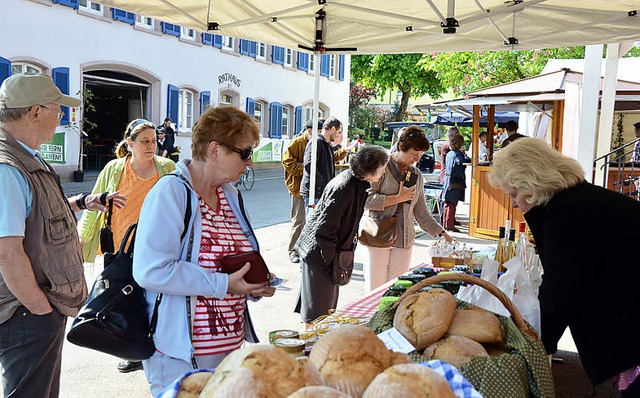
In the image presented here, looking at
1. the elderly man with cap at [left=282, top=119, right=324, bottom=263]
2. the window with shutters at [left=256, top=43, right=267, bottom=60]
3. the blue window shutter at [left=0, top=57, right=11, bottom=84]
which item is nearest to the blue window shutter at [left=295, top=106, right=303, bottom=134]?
the window with shutters at [left=256, top=43, right=267, bottom=60]

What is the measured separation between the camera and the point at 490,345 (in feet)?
6.37

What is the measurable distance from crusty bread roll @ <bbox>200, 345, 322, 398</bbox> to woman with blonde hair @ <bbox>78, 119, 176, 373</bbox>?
3.27 meters

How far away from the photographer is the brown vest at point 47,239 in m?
2.48

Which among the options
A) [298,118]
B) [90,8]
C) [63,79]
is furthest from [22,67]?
[298,118]

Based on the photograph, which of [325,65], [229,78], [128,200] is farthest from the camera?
[325,65]

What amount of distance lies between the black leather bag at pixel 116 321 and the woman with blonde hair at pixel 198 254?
5 centimetres

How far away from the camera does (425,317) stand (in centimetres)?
187

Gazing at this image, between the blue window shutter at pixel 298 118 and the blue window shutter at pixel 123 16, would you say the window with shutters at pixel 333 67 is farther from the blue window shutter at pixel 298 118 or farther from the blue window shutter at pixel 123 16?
the blue window shutter at pixel 123 16

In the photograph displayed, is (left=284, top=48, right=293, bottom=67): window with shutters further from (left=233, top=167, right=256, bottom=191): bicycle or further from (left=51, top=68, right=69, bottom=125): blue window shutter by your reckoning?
(left=51, top=68, right=69, bottom=125): blue window shutter

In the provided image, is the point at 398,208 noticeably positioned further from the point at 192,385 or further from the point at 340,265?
the point at 192,385

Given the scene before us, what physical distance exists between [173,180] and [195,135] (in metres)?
0.23

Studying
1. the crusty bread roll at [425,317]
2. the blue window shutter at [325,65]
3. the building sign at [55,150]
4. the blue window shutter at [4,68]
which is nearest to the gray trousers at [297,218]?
the crusty bread roll at [425,317]

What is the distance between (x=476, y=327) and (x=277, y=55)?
2515cm

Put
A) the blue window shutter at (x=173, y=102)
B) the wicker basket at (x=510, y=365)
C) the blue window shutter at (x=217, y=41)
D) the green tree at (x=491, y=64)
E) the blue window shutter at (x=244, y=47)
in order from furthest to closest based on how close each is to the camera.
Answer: the blue window shutter at (x=244, y=47) < the blue window shutter at (x=217, y=41) < the blue window shutter at (x=173, y=102) < the green tree at (x=491, y=64) < the wicker basket at (x=510, y=365)
